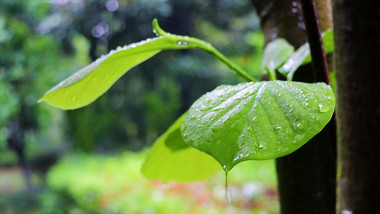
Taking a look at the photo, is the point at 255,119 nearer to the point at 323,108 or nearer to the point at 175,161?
A: the point at 323,108

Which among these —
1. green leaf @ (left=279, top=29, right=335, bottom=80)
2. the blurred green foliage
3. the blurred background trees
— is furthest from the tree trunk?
the blurred background trees

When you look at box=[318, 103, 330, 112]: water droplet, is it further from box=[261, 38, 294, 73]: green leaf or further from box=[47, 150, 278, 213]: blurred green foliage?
box=[47, 150, 278, 213]: blurred green foliage

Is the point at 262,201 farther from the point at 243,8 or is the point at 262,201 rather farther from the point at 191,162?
the point at 243,8

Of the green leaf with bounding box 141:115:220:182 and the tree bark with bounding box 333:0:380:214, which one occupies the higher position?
the tree bark with bounding box 333:0:380:214

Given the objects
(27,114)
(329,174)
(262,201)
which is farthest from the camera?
(27,114)

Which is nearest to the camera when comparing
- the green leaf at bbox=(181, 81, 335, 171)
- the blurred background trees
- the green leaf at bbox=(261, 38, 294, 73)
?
the green leaf at bbox=(181, 81, 335, 171)

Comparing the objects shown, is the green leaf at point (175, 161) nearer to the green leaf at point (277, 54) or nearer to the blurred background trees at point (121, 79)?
the green leaf at point (277, 54)

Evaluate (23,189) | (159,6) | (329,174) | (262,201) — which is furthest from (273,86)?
(23,189)
